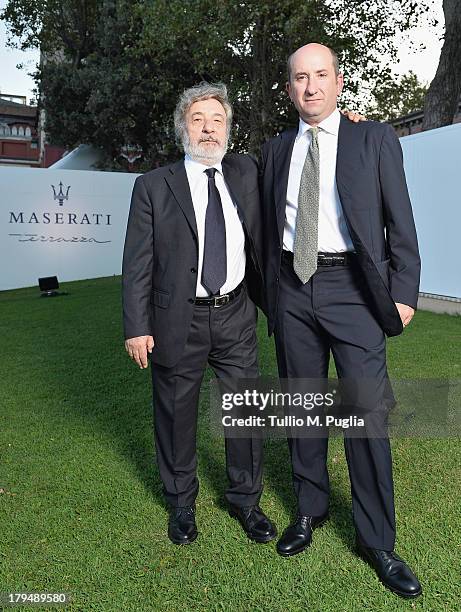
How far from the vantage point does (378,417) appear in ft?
8.25

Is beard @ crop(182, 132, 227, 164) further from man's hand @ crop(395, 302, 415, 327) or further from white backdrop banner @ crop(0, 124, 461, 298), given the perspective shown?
white backdrop banner @ crop(0, 124, 461, 298)

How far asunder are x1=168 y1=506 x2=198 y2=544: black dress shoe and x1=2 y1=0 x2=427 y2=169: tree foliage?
1204cm

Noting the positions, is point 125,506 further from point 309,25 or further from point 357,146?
point 309,25

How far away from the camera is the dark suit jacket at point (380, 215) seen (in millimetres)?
2449

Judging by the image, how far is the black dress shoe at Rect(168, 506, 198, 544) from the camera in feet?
9.43

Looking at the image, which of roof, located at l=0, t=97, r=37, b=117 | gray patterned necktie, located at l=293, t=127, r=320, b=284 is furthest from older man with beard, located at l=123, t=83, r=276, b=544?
roof, located at l=0, t=97, r=37, b=117

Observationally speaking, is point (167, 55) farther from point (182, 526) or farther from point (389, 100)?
point (182, 526)

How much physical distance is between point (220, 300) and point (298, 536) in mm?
1118

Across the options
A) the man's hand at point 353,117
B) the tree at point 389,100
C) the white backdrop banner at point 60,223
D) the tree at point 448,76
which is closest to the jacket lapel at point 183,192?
the man's hand at point 353,117

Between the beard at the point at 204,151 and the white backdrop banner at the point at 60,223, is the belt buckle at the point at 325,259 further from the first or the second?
the white backdrop banner at the point at 60,223

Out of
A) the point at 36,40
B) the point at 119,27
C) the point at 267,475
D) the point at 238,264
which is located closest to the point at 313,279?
the point at 238,264

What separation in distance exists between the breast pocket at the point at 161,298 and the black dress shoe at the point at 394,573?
1.35 meters

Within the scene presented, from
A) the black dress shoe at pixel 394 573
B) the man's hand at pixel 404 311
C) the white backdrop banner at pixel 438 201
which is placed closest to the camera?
the black dress shoe at pixel 394 573

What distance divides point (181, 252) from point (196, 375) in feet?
1.94
